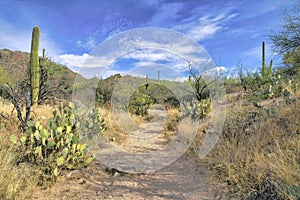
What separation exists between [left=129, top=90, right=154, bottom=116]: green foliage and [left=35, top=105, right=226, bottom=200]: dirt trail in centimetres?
515

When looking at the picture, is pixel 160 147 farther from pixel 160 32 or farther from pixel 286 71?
pixel 286 71

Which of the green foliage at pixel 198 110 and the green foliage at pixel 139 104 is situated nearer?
the green foliage at pixel 198 110

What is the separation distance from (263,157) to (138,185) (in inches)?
60.6

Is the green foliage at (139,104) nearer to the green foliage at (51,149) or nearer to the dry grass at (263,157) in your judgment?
the dry grass at (263,157)

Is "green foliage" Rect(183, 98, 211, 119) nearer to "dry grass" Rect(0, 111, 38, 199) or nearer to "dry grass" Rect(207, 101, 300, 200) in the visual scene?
"dry grass" Rect(207, 101, 300, 200)

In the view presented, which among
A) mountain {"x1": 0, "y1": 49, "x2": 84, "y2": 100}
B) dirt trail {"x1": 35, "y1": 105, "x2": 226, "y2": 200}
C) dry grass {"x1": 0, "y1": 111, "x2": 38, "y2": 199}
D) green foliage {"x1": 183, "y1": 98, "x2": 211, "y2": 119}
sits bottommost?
dirt trail {"x1": 35, "y1": 105, "x2": 226, "y2": 200}

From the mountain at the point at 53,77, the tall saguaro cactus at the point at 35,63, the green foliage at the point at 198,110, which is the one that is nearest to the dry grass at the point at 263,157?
the green foliage at the point at 198,110

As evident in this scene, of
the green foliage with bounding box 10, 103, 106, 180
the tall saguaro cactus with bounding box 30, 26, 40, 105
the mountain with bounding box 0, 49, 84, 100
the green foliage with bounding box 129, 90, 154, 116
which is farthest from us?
the mountain with bounding box 0, 49, 84, 100

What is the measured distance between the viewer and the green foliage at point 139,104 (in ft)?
27.6

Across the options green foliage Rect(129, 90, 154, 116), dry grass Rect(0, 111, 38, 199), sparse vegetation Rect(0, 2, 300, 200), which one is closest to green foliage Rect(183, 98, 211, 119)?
sparse vegetation Rect(0, 2, 300, 200)

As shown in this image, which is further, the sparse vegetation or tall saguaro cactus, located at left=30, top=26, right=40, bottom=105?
tall saguaro cactus, located at left=30, top=26, right=40, bottom=105

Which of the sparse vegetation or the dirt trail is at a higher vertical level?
the sparse vegetation

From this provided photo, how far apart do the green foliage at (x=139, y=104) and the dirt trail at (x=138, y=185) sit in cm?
515

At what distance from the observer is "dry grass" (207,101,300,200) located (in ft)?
6.49
